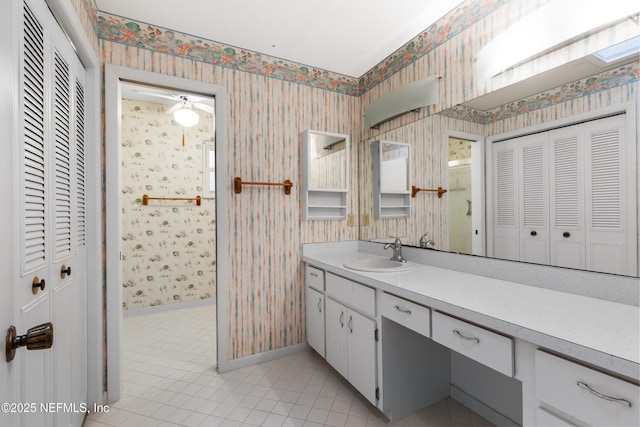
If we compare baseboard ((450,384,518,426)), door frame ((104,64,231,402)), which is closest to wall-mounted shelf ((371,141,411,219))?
baseboard ((450,384,518,426))

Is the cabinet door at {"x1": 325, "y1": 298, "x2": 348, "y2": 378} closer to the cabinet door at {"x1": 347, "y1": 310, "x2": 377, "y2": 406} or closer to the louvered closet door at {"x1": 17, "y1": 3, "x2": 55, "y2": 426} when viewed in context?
the cabinet door at {"x1": 347, "y1": 310, "x2": 377, "y2": 406}

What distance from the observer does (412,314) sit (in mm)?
1420

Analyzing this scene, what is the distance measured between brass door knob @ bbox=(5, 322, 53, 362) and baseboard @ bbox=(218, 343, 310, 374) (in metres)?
1.63

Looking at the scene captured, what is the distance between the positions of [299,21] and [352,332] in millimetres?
2048

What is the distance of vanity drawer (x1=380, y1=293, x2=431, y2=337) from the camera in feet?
4.43

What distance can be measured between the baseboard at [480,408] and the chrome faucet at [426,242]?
2.91 feet

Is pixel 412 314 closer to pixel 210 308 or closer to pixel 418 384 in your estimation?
pixel 418 384

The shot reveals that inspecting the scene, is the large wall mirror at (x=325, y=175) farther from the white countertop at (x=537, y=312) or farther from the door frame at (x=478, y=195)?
the door frame at (x=478, y=195)

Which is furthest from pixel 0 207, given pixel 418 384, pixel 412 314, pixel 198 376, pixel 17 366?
pixel 418 384

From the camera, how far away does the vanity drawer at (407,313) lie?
1350 mm

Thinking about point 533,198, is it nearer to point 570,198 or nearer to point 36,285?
point 570,198

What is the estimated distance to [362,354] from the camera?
176cm

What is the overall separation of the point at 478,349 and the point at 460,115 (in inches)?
53.8

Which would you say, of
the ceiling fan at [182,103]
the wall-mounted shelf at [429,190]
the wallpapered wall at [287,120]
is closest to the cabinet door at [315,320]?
the wallpapered wall at [287,120]
